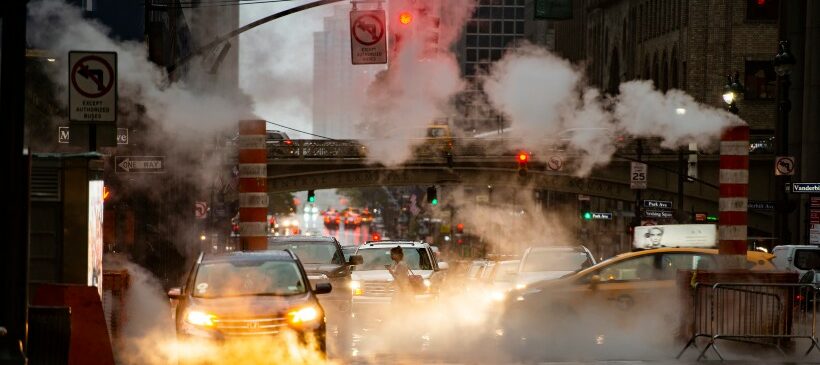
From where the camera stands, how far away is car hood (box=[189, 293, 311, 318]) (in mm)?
14391

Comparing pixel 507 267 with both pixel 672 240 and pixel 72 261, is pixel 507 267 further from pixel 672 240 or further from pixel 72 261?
pixel 72 261

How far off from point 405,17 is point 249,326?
42.1 feet

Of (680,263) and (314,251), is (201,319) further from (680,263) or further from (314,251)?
(314,251)

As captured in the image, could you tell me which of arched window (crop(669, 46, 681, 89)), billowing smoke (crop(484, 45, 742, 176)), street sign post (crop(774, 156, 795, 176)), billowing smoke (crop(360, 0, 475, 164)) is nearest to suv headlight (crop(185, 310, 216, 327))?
billowing smoke (crop(484, 45, 742, 176))

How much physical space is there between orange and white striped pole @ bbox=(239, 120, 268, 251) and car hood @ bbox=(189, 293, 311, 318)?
2997 mm

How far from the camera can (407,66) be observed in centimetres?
4725

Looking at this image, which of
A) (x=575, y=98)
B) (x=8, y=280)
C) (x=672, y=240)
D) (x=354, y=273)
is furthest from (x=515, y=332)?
(x=575, y=98)

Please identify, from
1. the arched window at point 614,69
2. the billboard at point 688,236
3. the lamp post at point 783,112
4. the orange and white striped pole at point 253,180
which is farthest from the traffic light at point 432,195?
the orange and white striped pole at point 253,180

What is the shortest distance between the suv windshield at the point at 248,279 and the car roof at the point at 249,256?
7 cm

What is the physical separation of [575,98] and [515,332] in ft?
90.7

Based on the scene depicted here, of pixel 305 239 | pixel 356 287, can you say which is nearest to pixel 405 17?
pixel 305 239

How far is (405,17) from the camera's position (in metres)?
26.1

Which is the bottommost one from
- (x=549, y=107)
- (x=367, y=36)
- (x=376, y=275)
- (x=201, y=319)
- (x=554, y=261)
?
(x=376, y=275)

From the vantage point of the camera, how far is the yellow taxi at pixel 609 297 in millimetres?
19281
